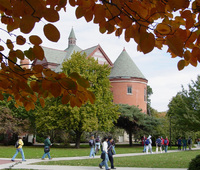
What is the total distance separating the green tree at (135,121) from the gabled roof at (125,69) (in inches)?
434

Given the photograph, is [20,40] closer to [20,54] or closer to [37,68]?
[20,54]

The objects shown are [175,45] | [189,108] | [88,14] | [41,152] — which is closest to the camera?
[175,45]

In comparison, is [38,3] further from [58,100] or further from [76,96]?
[58,100]

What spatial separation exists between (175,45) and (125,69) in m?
49.0

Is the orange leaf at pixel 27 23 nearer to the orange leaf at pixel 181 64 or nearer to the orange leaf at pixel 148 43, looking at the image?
the orange leaf at pixel 148 43

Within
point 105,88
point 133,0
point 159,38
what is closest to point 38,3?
point 133,0

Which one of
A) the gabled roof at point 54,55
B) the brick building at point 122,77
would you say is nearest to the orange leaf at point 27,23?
the brick building at point 122,77

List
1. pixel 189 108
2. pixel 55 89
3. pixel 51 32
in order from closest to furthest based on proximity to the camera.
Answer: pixel 51 32 < pixel 55 89 < pixel 189 108

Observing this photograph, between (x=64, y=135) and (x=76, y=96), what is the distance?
35.8m

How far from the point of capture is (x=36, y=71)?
276 cm

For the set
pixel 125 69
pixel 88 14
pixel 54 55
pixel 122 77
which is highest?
pixel 54 55

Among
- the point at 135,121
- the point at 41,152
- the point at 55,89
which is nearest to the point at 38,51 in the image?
the point at 55,89

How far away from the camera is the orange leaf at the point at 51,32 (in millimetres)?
2199

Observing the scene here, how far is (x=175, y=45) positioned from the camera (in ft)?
6.89
